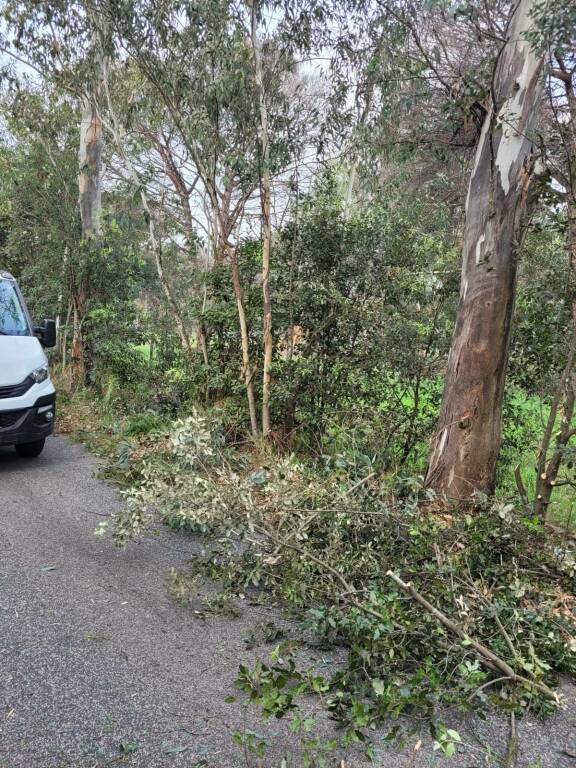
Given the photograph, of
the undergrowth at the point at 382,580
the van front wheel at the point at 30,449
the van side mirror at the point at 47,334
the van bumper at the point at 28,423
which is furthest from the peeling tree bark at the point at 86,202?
the undergrowth at the point at 382,580

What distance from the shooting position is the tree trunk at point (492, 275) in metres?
5.51

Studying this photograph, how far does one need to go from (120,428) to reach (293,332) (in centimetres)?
331

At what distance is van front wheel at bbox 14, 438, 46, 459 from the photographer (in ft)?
24.8

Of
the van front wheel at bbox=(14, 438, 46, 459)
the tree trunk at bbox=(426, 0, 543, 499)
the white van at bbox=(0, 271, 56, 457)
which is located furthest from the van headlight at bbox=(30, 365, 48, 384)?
the tree trunk at bbox=(426, 0, 543, 499)

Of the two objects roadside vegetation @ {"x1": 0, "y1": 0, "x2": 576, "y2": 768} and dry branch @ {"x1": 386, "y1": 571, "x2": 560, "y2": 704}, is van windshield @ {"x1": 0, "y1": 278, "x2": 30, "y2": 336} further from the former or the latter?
dry branch @ {"x1": 386, "y1": 571, "x2": 560, "y2": 704}

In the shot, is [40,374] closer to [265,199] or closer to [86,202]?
[265,199]

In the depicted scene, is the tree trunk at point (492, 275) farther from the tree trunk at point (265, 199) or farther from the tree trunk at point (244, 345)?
the tree trunk at point (244, 345)

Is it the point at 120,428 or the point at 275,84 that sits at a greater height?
the point at 275,84

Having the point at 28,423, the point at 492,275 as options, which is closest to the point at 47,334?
the point at 28,423

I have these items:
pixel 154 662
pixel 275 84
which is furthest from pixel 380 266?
pixel 154 662

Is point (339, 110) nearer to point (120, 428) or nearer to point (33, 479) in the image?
point (120, 428)

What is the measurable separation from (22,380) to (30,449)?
43.5 inches

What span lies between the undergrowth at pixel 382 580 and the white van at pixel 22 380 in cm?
281

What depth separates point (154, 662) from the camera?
3.34m
